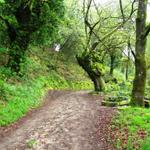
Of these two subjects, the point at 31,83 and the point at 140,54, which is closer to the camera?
the point at 140,54

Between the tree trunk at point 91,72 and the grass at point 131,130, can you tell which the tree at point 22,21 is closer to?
the tree trunk at point 91,72

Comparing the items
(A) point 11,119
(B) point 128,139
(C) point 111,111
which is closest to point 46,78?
(C) point 111,111

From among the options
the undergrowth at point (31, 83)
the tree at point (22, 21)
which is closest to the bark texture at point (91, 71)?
the undergrowth at point (31, 83)

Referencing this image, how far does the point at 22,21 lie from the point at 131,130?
14.4 meters

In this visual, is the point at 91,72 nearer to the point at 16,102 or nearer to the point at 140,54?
the point at 140,54

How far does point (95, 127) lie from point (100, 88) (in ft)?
52.2

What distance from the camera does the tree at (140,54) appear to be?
17.6 metres

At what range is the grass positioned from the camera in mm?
10875

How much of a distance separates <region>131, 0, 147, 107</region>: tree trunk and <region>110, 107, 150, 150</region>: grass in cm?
173

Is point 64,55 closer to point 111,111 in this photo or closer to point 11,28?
point 11,28

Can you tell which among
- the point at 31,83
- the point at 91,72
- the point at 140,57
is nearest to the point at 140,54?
the point at 140,57

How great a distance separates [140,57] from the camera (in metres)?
18.0

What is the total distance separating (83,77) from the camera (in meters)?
46.9

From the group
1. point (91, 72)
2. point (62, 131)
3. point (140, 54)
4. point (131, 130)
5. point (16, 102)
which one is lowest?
point (62, 131)
